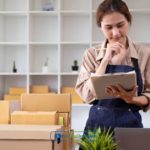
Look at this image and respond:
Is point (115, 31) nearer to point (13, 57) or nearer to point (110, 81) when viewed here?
point (110, 81)

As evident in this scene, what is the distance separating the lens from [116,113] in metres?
1.72

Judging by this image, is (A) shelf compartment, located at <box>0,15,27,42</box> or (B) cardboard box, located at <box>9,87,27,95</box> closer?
(B) cardboard box, located at <box>9,87,27,95</box>

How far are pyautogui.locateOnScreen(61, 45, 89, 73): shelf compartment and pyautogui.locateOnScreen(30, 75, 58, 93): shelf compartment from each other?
19 cm

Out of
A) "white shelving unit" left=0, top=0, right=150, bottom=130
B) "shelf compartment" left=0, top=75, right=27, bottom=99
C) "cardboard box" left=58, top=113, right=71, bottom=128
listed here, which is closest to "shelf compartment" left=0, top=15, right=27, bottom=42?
"white shelving unit" left=0, top=0, right=150, bottom=130

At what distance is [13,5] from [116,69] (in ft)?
8.27

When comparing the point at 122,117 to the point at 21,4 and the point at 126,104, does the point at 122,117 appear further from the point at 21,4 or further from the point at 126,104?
the point at 21,4

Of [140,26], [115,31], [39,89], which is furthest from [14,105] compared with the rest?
[140,26]

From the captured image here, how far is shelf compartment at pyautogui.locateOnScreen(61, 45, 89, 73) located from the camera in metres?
3.99

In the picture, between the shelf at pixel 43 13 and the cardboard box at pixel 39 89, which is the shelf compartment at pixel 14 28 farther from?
the cardboard box at pixel 39 89

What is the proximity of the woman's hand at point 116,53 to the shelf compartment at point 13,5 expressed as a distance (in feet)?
7.79

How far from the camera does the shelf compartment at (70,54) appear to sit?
399cm

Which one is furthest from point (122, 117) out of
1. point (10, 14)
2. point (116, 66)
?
point (10, 14)

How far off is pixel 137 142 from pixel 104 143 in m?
0.22

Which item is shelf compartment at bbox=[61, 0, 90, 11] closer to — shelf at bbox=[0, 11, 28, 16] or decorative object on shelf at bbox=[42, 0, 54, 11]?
decorative object on shelf at bbox=[42, 0, 54, 11]
